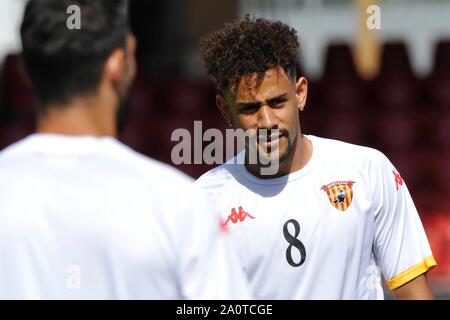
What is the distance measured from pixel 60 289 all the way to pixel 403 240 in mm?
1479

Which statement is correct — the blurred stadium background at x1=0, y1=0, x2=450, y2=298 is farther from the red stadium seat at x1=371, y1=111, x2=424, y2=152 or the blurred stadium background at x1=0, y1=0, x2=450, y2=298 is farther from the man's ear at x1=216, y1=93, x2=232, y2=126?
the man's ear at x1=216, y1=93, x2=232, y2=126

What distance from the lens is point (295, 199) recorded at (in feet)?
10.7

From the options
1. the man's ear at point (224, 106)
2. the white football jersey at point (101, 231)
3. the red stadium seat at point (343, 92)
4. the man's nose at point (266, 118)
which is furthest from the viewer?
the red stadium seat at point (343, 92)

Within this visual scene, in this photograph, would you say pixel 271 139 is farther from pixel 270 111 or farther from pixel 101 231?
pixel 101 231

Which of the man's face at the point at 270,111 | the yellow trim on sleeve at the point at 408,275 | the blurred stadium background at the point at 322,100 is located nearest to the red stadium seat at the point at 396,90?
the blurred stadium background at the point at 322,100

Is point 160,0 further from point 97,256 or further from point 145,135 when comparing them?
point 97,256

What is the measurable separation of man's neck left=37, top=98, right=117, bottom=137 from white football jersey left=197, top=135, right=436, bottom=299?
123 cm

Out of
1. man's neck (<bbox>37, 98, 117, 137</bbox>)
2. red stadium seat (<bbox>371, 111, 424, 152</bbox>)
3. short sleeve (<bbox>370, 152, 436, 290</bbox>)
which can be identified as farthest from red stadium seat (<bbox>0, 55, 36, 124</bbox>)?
man's neck (<bbox>37, 98, 117, 137</bbox>)

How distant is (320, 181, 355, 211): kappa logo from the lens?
10.4 ft

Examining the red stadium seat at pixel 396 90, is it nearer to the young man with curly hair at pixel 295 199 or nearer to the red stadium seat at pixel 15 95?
the red stadium seat at pixel 15 95

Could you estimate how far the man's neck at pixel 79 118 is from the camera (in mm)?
1988

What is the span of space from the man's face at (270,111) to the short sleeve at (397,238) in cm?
33

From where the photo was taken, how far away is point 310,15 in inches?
642

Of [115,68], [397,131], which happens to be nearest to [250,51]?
[115,68]
